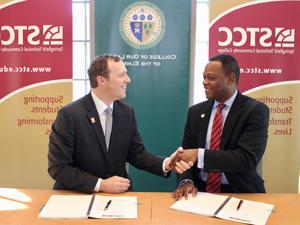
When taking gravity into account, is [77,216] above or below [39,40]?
below

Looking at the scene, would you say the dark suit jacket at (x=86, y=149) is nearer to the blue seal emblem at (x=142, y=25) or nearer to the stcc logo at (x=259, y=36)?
the blue seal emblem at (x=142, y=25)

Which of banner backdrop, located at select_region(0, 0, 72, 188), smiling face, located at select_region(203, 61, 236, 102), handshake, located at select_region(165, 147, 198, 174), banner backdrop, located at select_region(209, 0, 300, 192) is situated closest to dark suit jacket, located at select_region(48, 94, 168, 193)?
handshake, located at select_region(165, 147, 198, 174)

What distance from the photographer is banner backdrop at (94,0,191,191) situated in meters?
3.80

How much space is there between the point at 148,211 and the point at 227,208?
44 centimetres

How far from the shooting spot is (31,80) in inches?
156

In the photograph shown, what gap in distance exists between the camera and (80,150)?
8.73ft

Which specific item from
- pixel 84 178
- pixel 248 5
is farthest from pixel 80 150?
pixel 248 5

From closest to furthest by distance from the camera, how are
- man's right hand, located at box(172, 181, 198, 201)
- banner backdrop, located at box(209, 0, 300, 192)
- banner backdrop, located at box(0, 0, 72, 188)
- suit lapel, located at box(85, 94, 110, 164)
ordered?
man's right hand, located at box(172, 181, 198, 201) < suit lapel, located at box(85, 94, 110, 164) < banner backdrop, located at box(209, 0, 300, 192) < banner backdrop, located at box(0, 0, 72, 188)

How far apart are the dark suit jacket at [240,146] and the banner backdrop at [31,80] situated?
1.79m

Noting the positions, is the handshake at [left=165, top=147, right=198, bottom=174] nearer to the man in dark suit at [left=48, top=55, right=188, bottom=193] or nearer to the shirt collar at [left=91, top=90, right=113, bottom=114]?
the man in dark suit at [left=48, top=55, right=188, bottom=193]

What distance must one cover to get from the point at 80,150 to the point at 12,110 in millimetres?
1650

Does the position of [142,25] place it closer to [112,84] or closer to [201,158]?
[112,84]

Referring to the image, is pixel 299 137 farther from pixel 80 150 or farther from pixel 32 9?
pixel 32 9

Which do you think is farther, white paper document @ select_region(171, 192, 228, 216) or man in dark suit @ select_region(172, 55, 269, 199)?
man in dark suit @ select_region(172, 55, 269, 199)
